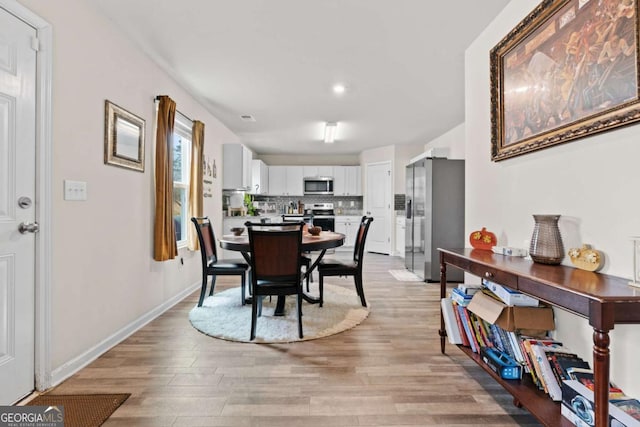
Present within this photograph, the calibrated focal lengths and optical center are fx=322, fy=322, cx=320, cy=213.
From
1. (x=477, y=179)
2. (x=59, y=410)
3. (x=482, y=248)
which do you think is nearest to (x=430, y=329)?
(x=482, y=248)

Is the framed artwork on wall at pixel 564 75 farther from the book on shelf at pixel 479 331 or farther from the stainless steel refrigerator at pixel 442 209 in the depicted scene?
the stainless steel refrigerator at pixel 442 209

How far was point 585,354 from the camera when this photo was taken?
1.53 m

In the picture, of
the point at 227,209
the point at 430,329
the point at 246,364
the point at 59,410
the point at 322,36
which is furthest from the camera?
the point at 227,209

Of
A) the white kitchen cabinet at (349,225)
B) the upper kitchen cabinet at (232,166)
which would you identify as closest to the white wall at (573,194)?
the upper kitchen cabinet at (232,166)

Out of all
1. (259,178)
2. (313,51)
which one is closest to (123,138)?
(313,51)

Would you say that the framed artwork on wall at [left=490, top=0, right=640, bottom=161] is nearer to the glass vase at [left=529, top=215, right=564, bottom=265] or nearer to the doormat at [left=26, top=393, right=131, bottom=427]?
the glass vase at [left=529, top=215, right=564, bottom=265]

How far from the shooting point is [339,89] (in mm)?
3740

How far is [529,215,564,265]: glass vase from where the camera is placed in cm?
162

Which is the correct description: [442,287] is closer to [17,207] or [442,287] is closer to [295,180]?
[17,207]

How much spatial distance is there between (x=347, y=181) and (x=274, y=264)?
5692mm

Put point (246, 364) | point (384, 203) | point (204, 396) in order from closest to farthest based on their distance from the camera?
point (204, 396) < point (246, 364) < point (384, 203)

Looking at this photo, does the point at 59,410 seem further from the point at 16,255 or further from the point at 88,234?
the point at 88,234

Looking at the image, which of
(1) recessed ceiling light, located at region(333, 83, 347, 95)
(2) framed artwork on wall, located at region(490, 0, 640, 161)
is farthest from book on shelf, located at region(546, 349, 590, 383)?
(1) recessed ceiling light, located at region(333, 83, 347, 95)

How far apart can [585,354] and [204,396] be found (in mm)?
1956
